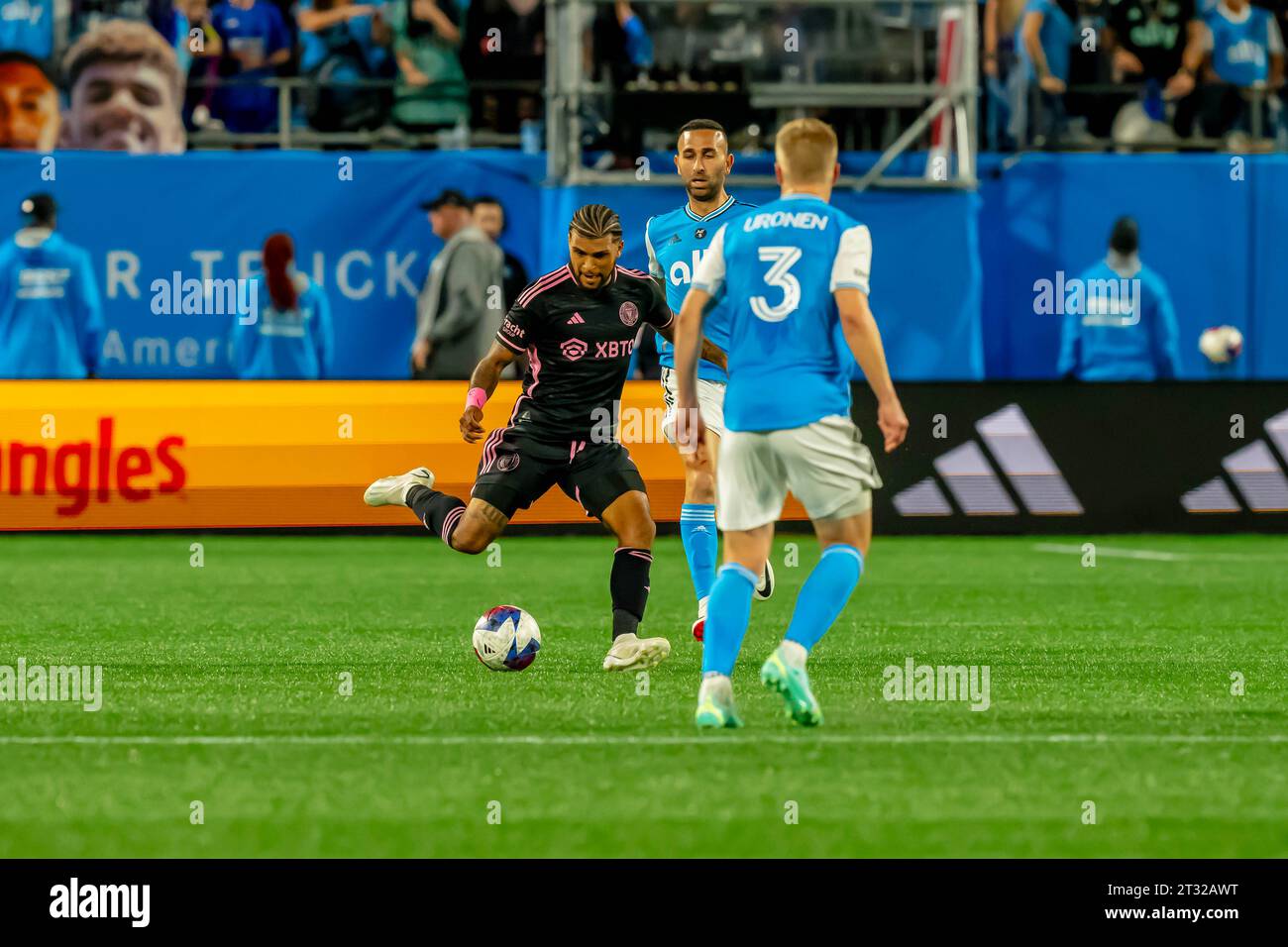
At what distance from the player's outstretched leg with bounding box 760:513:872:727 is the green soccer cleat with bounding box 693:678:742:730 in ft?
0.63

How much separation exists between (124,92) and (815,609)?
14.0 metres

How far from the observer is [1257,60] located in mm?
21516

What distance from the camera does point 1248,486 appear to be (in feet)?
59.8

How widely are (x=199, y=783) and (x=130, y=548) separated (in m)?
10.6

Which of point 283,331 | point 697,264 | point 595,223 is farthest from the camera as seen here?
point 283,331

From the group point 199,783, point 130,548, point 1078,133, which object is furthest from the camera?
point 1078,133

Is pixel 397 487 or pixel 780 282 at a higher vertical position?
pixel 780 282

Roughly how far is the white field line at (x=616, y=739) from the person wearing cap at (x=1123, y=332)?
41.7ft

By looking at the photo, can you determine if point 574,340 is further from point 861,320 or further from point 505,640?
point 861,320

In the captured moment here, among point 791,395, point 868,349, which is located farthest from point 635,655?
point 868,349

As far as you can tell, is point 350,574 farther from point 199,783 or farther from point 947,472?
point 199,783

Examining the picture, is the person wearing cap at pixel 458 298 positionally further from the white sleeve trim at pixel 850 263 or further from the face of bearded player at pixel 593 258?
the white sleeve trim at pixel 850 263

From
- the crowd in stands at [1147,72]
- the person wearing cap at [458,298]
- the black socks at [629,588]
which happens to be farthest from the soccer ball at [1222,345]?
the black socks at [629,588]

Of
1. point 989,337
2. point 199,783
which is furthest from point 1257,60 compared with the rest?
point 199,783
